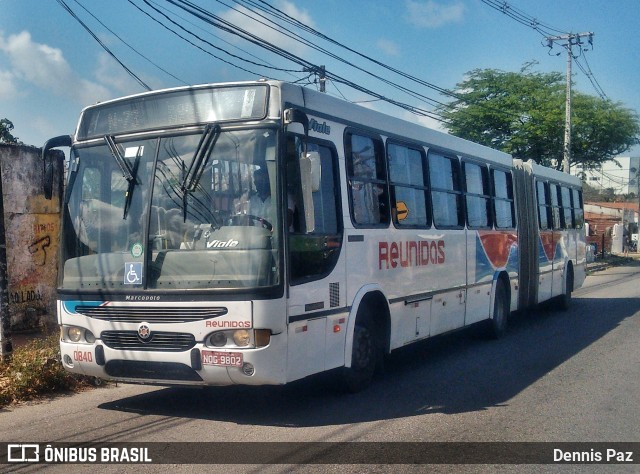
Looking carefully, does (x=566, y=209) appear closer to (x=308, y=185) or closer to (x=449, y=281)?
(x=449, y=281)

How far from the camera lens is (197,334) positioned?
6.84m

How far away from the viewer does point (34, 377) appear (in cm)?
833

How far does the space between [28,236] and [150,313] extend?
565cm

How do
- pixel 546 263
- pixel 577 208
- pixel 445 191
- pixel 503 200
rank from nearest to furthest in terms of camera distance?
pixel 445 191
pixel 503 200
pixel 546 263
pixel 577 208

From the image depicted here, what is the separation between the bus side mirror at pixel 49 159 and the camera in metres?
7.82

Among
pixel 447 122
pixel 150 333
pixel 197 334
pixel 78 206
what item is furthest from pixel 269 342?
pixel 447 122

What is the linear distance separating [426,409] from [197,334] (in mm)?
2550

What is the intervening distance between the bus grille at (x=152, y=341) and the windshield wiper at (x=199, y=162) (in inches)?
44.3

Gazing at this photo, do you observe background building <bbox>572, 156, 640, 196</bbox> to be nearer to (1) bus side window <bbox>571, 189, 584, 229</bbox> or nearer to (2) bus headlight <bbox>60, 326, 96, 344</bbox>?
(1) bus side window <bbox>571, 189, 584, 229</bbox>

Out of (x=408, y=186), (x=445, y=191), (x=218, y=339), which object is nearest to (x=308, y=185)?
(x=218, y=339)

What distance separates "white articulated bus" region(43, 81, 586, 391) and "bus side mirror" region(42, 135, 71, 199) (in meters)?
0.02

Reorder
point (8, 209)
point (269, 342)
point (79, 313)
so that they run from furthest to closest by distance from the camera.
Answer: point (8, 209)
point (79, 313)
point (269, 342)

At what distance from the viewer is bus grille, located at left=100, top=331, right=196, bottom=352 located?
6.89 m

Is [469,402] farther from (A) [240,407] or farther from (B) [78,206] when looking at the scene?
(B) [78,206]
